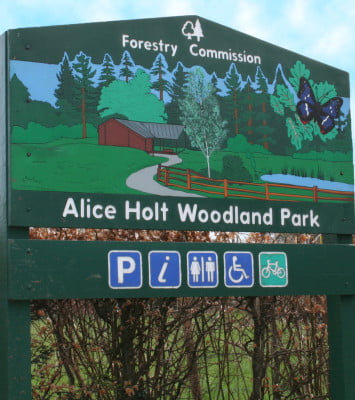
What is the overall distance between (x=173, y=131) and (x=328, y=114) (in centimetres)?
157

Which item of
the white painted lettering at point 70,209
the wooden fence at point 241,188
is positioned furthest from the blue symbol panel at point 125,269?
the wooden fence at point 241,188

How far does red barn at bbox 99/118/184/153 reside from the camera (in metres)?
5.21

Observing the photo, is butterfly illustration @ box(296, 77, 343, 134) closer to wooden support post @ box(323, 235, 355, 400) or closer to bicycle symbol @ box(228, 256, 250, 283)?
wooden support post @ box(323, 235, 355, 400)

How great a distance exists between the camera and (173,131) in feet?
18.0

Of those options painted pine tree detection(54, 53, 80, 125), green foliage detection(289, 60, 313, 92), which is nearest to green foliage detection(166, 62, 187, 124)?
painted pine tree detection(54, 53, 80, 125)

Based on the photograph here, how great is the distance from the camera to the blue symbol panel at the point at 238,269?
217 inches

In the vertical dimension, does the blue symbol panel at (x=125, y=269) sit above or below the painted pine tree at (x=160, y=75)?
below

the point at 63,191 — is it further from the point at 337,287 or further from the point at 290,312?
the point at 290,312

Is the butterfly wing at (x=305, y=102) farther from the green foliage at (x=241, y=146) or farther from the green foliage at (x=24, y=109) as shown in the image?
the green foliage at (x=24, y=109)

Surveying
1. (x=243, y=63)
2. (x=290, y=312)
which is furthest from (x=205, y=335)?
(x=243, y=63)

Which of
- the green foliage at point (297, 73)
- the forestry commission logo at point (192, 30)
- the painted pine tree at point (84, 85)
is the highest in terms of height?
the forestry commission logo at point (192, 30)

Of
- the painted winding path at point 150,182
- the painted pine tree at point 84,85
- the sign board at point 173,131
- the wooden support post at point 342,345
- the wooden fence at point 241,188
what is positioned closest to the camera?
the sign board at point 173,131

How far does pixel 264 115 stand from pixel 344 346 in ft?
6.49

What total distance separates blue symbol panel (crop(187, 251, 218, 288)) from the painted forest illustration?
0.47 m
